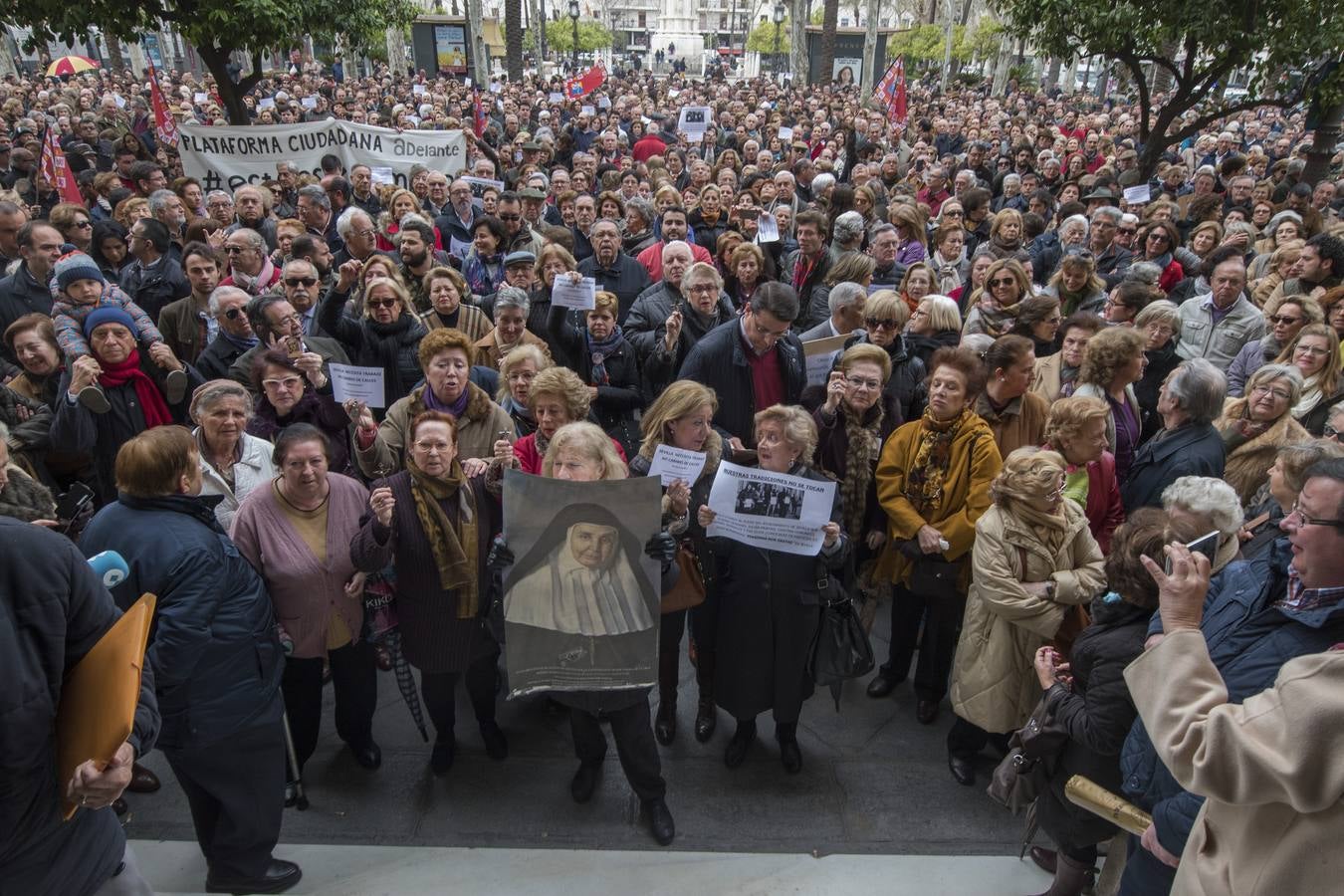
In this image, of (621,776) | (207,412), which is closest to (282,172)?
(207,412)

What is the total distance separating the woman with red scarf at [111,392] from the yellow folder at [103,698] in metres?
2.55

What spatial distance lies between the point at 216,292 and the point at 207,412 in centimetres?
177

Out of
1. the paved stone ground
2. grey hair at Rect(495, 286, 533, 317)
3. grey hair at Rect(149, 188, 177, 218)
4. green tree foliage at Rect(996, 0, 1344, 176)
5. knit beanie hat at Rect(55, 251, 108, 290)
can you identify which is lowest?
the paved stone ground

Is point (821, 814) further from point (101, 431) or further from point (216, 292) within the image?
point (216, 292)

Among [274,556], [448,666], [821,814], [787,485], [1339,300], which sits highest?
[1339,300]

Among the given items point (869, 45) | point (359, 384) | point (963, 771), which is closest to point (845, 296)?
point (963, 771)

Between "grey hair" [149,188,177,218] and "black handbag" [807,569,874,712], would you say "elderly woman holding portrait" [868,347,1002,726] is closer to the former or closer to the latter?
"black handbag" [807,569,874,712]

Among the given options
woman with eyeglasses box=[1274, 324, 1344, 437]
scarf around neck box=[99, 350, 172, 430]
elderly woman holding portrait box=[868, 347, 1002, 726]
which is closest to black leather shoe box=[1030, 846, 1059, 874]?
elderly woman holding portrait box=[868, 347, 1002, 726]

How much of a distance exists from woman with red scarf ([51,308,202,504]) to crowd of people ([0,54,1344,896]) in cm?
2

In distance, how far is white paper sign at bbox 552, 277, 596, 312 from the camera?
17.3 ft

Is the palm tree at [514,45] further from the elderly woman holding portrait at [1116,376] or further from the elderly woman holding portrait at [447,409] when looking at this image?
the elderly woman holding portrait at [1116,376]

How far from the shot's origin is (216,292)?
5.02m

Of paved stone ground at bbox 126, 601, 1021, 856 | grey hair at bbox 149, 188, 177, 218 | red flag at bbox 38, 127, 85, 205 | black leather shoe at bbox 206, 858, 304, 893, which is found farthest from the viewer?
red flag at bbox 38, 127, 85, 205

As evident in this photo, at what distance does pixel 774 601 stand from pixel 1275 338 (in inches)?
155
